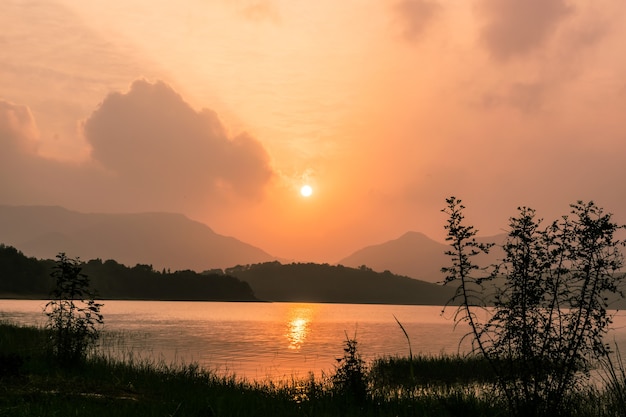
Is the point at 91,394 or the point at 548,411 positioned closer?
the point at 548,411

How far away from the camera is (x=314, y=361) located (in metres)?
49.9

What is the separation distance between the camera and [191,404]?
50.5 ft

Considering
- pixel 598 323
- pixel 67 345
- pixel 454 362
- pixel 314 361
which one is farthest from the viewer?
pixel 314 361

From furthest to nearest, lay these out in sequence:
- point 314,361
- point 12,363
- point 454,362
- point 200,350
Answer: point 200,350 → point 314,361 → point 454,362 → point 12,363

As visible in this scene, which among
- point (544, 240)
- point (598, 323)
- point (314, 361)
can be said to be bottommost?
point (314, 361)

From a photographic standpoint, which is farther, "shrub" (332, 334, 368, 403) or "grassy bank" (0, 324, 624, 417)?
"shrub" (332, 334, 368, 403)

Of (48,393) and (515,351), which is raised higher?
(515,351)

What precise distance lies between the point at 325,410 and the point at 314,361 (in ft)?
113

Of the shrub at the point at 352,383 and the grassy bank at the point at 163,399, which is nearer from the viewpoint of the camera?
the grassy bank at the point at 163,399

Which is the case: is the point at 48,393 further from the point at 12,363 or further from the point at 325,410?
the point at 325,410

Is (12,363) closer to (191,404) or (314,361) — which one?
(191,404)

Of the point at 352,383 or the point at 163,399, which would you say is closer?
the point at 163,399

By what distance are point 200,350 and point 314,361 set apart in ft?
41.3

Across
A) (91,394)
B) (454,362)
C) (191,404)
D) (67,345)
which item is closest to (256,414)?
(191,404)
